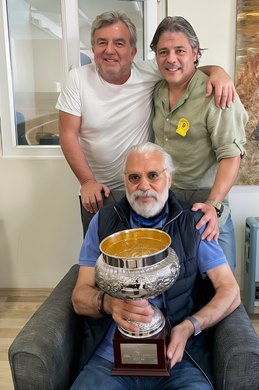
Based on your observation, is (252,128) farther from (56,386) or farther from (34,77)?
(56,386)

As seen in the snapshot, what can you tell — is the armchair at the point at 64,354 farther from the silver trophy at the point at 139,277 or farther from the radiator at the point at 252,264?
the radiator at the point at 252,264

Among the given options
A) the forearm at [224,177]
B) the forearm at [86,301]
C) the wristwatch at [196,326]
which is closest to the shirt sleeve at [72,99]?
the forearm at [224,177]

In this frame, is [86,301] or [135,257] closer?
[135,257]

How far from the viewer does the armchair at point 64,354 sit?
4.12 ft

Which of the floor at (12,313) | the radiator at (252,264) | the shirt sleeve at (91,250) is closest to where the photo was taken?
the shirt sleeve at (91,250)

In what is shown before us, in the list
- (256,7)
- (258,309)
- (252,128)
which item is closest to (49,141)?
(252,128)

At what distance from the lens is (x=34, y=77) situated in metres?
2.74

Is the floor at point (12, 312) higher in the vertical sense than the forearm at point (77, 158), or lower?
lower

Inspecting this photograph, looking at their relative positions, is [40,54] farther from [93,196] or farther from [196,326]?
[196,326]

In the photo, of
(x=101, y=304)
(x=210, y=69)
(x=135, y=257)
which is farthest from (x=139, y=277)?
(x=210, y=69)

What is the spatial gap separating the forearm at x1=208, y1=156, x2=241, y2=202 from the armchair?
46 cm

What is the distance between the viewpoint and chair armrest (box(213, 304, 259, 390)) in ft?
4.10

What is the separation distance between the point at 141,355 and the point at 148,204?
522 millimetres

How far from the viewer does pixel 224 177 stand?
175cm
